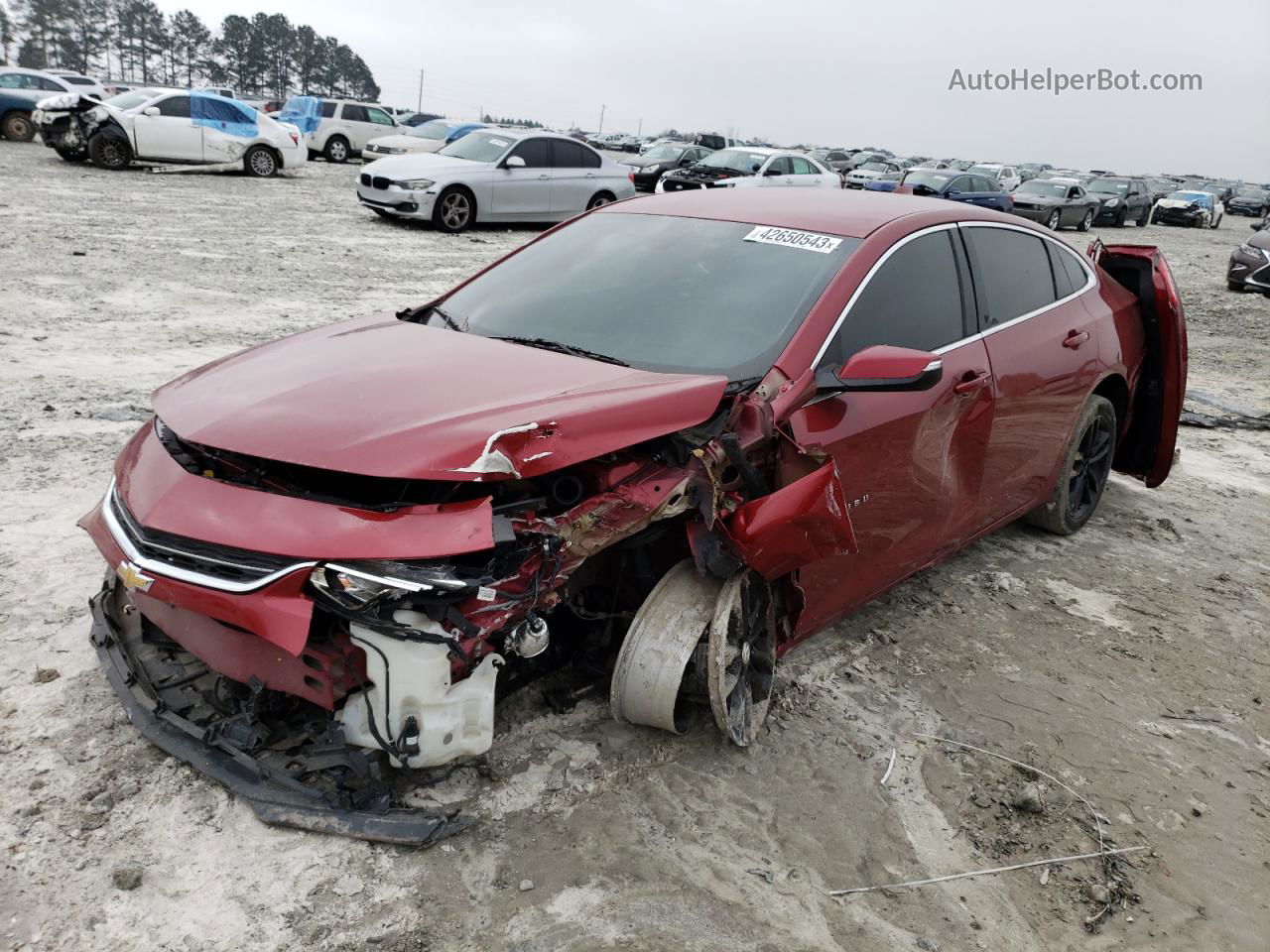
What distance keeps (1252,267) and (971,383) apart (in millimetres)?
14245

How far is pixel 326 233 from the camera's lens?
44.3 ft

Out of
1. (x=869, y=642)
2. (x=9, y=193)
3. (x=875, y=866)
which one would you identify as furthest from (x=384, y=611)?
(x=9, y=193)

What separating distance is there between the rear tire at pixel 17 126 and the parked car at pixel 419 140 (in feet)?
24.8

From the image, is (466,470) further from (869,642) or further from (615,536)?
(869,642)

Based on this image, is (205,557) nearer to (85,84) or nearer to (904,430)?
(904,430)

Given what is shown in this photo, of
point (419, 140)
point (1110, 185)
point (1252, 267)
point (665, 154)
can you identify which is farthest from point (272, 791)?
point (1110, 185)

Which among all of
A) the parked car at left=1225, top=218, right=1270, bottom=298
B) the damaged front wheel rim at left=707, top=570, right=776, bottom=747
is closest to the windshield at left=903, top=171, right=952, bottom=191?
the parked car at left=1225, top=218, right=1270, bottom=298

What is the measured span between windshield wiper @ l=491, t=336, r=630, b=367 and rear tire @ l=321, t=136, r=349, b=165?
25.8 meters

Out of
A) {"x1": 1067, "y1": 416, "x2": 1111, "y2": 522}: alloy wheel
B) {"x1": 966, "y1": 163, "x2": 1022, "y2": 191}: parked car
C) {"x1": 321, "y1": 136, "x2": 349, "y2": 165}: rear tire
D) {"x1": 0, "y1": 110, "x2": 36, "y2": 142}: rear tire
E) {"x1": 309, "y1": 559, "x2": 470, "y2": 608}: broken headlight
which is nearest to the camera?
{"x1": 309, "y1": 559, "x2": 470, "y2": 608}: broken headlight

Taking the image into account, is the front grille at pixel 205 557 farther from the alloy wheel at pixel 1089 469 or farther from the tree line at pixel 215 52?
the tree line at pixel 215 52

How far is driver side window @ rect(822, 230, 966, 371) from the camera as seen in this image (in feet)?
10.9

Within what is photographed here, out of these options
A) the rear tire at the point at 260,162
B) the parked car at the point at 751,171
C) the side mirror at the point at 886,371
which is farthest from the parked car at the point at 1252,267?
the rear tire at the point at 260,162

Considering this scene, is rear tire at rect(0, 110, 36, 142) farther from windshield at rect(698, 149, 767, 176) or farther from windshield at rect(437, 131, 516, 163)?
windshield at rect(698, 149, 767, 176)

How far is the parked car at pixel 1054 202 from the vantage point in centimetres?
2525
